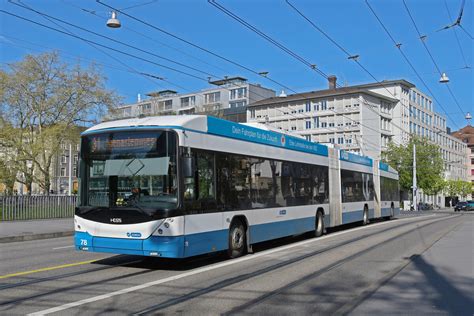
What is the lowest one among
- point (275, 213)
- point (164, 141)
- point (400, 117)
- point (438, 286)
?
point (438, 286)

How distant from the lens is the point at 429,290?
8141mm

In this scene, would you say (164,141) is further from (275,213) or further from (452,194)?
(452,194)

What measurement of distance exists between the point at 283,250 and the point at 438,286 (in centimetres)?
534

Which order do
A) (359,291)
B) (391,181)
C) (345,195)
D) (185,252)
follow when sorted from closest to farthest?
1. (359,291)
2. (185,252)
3. (345,195)
4. (391,181)

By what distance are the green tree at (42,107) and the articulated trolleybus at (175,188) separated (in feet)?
94.3

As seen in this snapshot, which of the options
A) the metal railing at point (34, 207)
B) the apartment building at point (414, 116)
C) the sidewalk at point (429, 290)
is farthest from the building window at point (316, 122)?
the sidewalk at point (429, 290)

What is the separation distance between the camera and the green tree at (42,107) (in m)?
37.3

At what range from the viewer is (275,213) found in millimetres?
13266

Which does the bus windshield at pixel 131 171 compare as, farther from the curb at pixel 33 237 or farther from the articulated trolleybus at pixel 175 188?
the curb at pixel 33 237

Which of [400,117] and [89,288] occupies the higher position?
[400,117]

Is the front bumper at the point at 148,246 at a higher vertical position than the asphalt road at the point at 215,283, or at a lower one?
higher

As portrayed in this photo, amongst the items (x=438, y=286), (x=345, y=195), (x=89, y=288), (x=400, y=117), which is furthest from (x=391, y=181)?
(x=400, y=117)

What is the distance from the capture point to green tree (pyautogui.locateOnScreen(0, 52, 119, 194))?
122ft

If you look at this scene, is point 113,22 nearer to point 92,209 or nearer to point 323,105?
point 92,209
